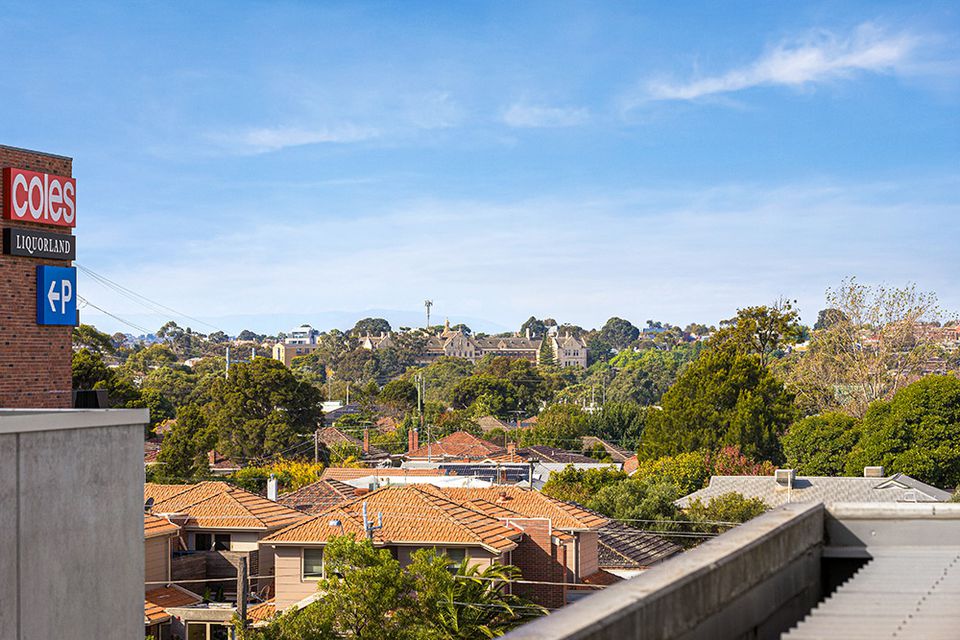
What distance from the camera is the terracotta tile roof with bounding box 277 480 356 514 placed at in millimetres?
43281

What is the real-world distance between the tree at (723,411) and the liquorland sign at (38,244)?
150 feet

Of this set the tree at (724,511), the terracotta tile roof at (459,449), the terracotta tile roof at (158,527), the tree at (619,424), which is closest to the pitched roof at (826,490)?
the tree at (724,511)

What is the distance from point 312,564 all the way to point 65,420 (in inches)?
675

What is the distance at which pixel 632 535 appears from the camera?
40.2 meters

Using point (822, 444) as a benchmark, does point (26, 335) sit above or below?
above

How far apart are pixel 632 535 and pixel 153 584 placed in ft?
56.4

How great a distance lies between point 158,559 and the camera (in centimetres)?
3262

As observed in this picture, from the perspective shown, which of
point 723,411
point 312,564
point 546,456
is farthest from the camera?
point 546,456

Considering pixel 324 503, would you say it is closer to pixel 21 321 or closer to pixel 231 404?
pixel 21 321

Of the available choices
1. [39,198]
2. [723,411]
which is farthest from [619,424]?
[39,198]

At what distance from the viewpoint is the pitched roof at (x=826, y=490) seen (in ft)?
135

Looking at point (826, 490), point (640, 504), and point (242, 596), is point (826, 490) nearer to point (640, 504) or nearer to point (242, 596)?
point (640, 504)

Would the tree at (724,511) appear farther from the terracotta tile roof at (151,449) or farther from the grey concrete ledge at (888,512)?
the terracotta tile roof at (151,449)

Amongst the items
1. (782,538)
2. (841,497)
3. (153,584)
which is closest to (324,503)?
(153,584)
